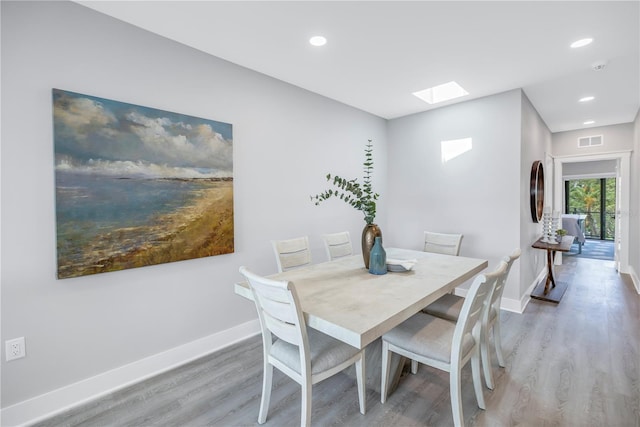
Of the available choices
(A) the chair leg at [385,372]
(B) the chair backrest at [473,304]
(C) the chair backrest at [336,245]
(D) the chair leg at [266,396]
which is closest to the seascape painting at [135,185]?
(C) the chair backrest at [336,245]

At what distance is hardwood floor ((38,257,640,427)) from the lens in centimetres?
181

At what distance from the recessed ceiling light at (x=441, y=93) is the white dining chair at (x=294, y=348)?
9.86 feet

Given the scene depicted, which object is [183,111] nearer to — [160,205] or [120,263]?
[160,205]

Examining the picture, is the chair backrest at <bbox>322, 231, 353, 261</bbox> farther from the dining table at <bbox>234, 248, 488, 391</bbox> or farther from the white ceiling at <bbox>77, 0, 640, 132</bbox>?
the white ceiling at <bbox>77, 0, 640, 132</bbox>

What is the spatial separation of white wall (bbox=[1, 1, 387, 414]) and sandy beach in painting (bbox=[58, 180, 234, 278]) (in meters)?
0.09

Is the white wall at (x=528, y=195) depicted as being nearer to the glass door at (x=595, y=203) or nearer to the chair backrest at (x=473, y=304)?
the chair backrest at (x=473, y=304)

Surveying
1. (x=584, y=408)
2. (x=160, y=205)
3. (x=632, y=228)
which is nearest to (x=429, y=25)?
(x=160, y=205)

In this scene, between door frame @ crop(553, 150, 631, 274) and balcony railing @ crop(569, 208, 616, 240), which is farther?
balcony railing @ crop(569, 208, 616, 240)

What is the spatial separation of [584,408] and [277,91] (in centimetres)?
347

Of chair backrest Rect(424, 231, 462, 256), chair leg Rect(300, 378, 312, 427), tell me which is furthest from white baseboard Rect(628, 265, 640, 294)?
chair leg Rect(300, 378, 312, 427)

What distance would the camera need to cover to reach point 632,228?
15.5 feet

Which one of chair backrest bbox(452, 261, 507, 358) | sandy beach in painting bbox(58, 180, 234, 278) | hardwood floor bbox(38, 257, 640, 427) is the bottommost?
hardwood floor bbox(38, 257, 640, 427)

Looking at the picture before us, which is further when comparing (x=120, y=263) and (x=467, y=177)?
(x=467, y=177)

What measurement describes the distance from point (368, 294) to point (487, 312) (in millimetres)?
760
